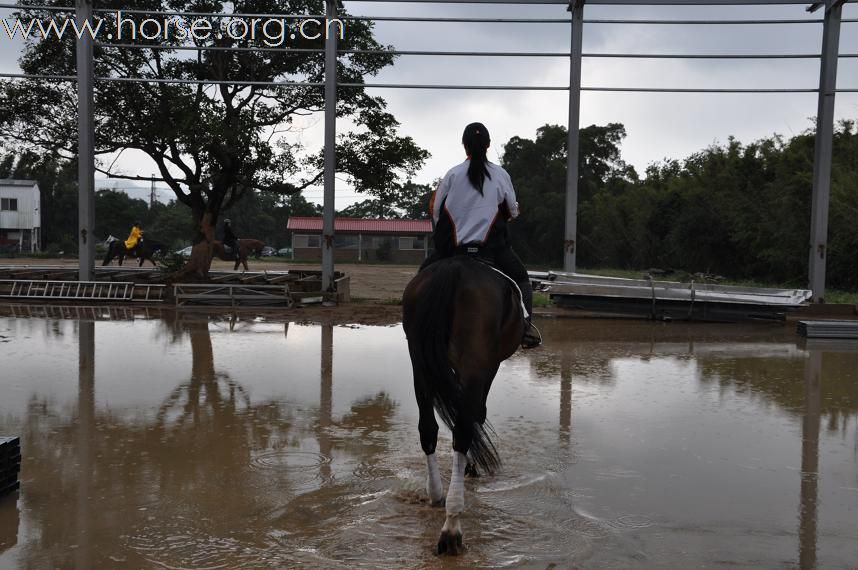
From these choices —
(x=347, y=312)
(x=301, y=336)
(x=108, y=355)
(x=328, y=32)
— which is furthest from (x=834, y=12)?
(x=108, y=355)

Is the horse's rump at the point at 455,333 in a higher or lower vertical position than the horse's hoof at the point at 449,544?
higher

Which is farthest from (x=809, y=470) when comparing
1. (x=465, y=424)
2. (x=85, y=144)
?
(x=85, y=144)

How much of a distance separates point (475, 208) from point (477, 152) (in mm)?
333

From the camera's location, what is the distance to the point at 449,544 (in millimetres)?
3664

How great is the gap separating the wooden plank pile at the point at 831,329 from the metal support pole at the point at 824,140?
3883 millimetres

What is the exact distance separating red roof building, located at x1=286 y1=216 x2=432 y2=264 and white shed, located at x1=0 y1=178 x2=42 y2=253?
17118 millimetres

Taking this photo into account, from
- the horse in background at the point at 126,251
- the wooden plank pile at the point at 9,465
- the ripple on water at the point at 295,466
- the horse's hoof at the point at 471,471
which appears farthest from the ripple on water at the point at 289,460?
the horse in background at the point at 126,251

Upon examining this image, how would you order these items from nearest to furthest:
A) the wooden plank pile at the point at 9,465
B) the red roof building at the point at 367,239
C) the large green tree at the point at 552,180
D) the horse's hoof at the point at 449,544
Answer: the horse's hoof at the point at 449,544 → the wooden plank pile at the point at 9,465 → the large green tree at the point at 552,180 → the red roof building at the point at 367,239

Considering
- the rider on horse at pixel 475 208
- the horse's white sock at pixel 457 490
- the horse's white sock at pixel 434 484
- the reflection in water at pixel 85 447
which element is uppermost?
the rider on horse at pixel 475 208

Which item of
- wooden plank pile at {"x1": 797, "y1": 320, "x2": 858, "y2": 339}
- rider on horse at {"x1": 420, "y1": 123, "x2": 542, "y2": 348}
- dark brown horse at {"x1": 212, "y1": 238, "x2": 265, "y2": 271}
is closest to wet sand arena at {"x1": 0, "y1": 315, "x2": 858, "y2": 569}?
rider on horse at {"x1": 420, "y1": 123, "x2": 542, "y2": 348}

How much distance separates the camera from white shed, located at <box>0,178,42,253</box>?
53344 mm

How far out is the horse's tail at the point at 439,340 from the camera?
4.14m

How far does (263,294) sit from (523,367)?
7899mm
